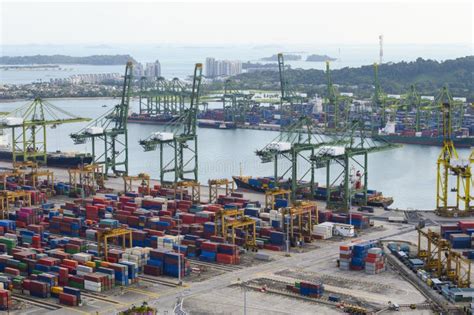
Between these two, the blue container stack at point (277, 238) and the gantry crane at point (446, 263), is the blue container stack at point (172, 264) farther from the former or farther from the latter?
the gantry crane at point (446, 263)

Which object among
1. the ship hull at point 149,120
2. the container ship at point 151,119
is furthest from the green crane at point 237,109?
the ship hull at point 149,120

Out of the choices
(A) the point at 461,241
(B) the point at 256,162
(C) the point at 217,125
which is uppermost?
(C) the point at 217,125

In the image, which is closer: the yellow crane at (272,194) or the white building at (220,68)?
the yellow crane at (272,194)

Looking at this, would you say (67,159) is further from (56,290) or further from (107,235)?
(56,290)

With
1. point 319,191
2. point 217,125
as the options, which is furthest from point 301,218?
point 217,125

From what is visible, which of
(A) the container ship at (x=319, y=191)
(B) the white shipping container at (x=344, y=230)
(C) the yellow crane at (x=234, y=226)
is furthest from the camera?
(A) the container ship at (x=319, y=191)
